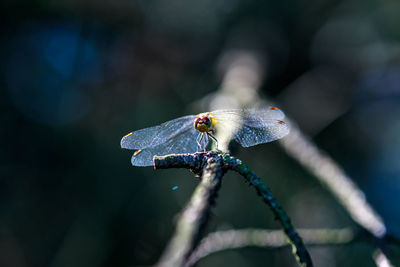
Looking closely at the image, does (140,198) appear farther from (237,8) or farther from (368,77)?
(368,77)

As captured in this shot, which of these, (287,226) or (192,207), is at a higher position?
(192,207)

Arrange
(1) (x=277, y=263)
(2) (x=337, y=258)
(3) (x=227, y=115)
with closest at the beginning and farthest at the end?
(3) (x=227, y=115) < (2) (x=337, y=258) < (1) (x=277, y=263)

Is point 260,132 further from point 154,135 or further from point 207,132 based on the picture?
point 154,135

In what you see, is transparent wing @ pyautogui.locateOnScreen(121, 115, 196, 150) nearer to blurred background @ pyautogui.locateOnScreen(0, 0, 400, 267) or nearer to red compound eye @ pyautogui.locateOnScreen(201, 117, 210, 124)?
red compound eye @ pyautogui.locateOnScreen(201, 117, 210, 124)

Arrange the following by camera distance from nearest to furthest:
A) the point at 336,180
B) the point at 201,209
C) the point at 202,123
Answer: the point at 201,209
the point at 336,180
the point at 202,123

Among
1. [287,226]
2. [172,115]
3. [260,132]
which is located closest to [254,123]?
[260,132]

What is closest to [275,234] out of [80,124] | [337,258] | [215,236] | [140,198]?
[215,236]

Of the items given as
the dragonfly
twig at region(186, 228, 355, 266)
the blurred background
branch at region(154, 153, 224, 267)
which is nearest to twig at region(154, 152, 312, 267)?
branch at region(154, 153, 224, 267)
